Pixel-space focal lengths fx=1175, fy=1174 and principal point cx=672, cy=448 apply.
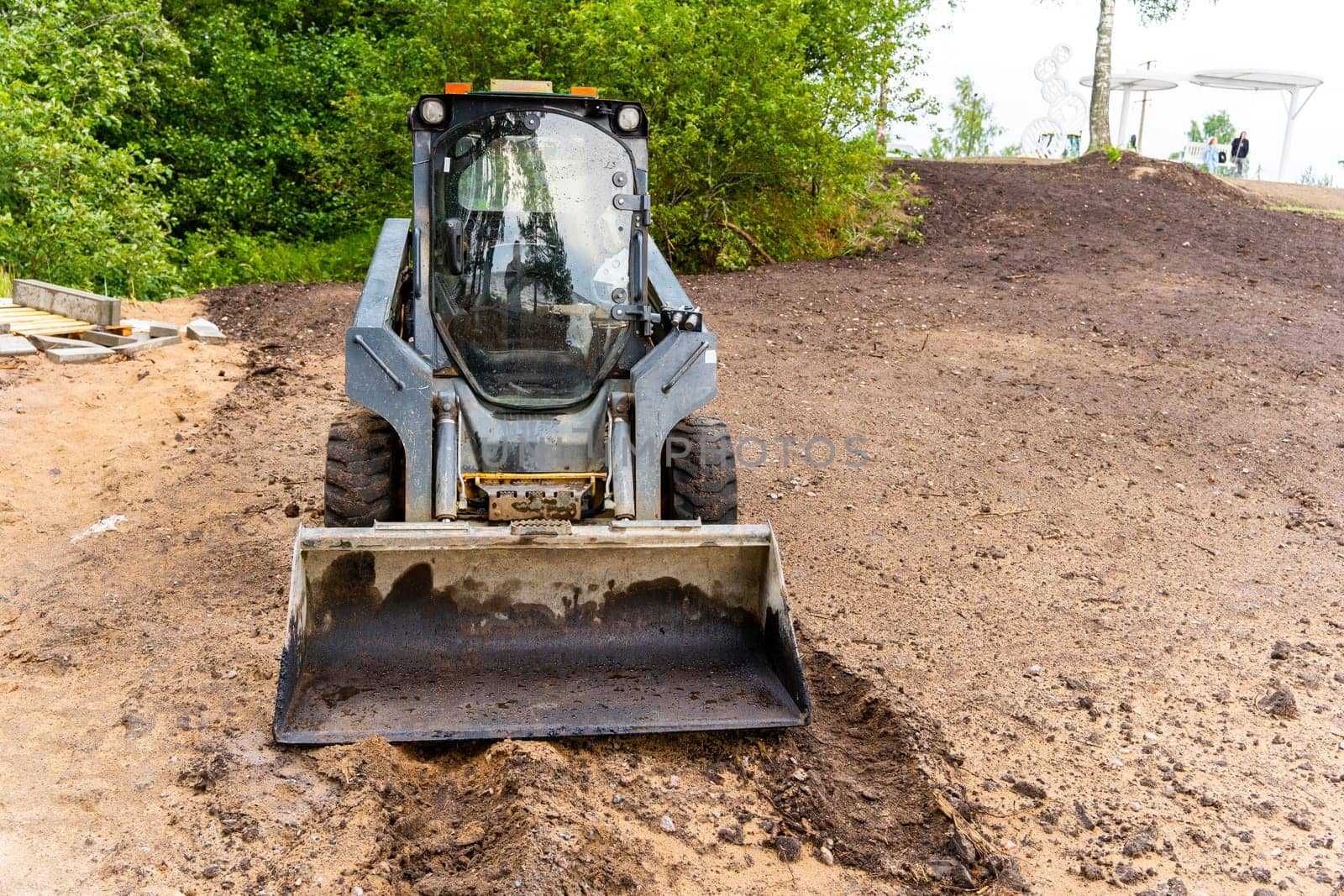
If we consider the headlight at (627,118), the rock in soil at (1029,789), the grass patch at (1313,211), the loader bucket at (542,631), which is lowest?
the rock in soil at (1029,789)

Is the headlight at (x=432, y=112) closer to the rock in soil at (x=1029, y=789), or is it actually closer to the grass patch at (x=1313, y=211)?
the rock in soil at (x=1029, y=789)

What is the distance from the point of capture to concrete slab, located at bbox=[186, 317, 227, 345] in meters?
10.6

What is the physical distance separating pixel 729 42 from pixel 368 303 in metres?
8.85

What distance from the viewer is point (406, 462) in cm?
497

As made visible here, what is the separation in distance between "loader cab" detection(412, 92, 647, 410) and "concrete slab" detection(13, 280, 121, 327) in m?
6.11

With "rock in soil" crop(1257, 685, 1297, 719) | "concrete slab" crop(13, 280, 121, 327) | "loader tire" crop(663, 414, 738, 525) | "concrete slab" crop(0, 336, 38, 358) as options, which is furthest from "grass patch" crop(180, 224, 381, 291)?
"rock in soil" crop(1257, 685, 1297, 719)

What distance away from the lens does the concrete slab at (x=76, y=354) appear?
9.29 metres

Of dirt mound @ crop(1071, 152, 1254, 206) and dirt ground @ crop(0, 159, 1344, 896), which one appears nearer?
dirt ground @ crop(0, 159, 1344, 896)

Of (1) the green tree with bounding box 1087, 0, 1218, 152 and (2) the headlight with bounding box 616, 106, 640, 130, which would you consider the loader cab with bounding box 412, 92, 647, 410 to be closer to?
(2) the headlight with bounding box 616, 106, 640, 130

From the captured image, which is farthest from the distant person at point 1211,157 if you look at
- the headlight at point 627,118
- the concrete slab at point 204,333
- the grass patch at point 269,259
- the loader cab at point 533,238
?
the loader cab at point 533,238

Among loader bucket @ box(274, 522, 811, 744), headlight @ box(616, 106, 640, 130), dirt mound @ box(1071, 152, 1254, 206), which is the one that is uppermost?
headlight @ box(616, 106, 640, 130)

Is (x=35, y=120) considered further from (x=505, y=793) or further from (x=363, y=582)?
(x=505, y=793)

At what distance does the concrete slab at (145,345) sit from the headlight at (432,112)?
18.9 ft

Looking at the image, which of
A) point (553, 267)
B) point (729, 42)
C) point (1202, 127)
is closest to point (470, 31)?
point (729, 42)
